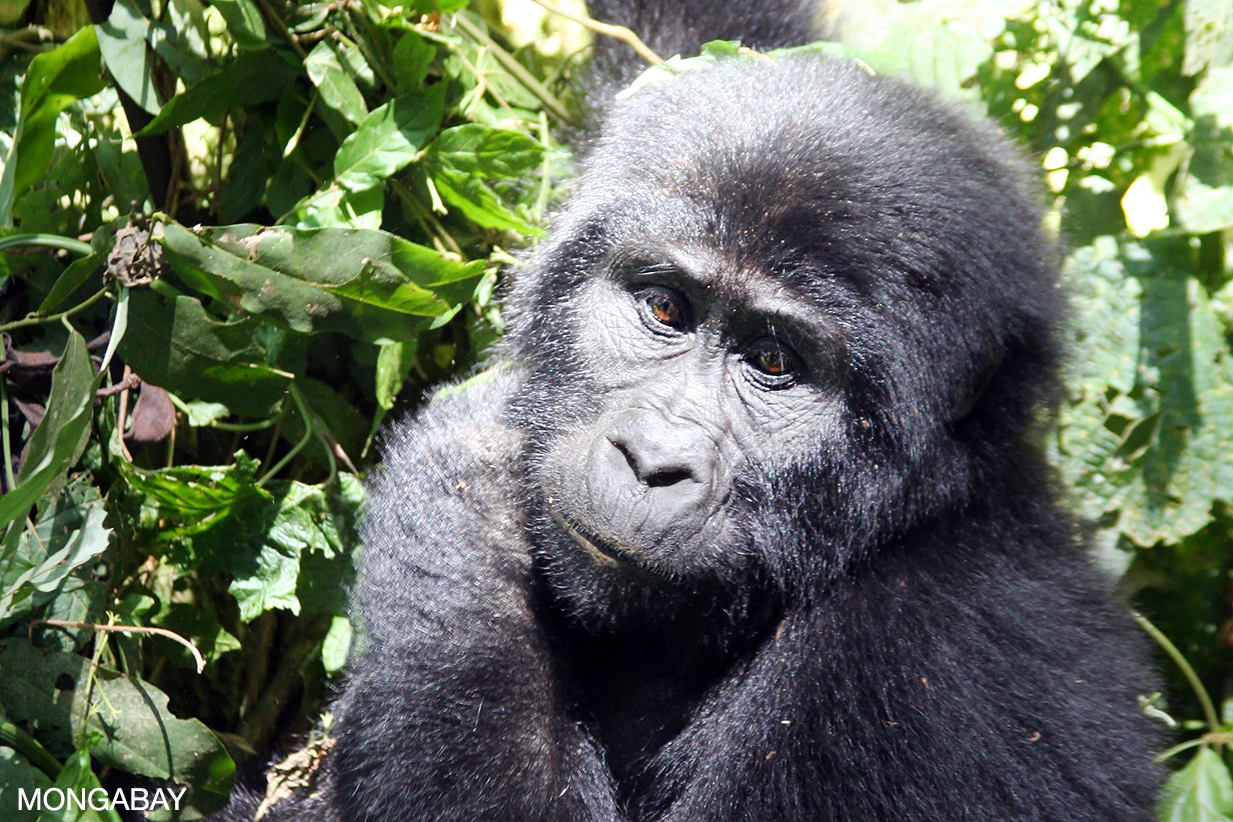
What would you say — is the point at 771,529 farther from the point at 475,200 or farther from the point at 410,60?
the point at 410,60

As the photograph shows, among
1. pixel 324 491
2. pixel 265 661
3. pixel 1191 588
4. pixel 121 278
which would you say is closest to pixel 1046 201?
pixel 1191 588

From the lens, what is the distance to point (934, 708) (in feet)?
8.70

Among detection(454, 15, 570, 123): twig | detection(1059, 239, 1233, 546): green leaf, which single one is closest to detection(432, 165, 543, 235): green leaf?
detection(454, 15, 570, 123): twig

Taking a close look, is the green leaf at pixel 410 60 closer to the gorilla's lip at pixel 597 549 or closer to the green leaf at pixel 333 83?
the green leaf at pixel 333 83

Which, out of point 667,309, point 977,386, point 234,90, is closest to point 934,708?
point 977,386

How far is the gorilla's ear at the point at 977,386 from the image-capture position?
285cm

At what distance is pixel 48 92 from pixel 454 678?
1787 mm

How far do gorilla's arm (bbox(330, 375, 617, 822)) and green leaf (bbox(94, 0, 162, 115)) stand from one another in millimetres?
1287

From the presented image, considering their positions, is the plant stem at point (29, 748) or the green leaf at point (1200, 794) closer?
the plant stem at point (29, 748)

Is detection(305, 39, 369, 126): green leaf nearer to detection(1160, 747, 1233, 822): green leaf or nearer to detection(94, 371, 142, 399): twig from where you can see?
detection(94, 371, 142, 399): twig

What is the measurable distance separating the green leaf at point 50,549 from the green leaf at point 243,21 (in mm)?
1279

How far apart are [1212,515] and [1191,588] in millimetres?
411

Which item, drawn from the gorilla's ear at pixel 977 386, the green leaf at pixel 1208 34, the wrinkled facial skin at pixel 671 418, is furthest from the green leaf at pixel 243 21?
the green leaf at pixel 1208 34

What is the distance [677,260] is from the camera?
280cm
